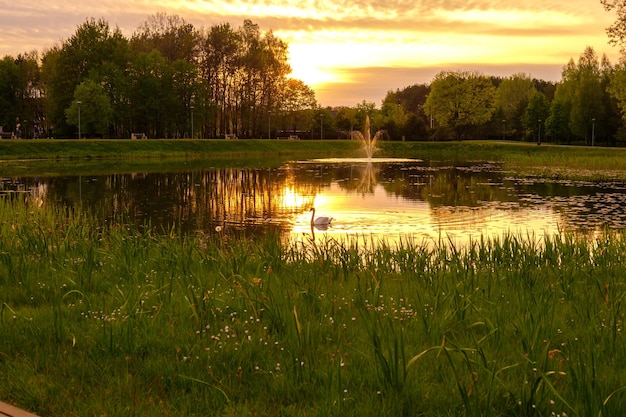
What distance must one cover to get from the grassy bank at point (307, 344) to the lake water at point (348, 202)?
15.4 feet

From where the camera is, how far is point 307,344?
5.89 metres

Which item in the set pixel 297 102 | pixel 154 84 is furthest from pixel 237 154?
pixel 297 102

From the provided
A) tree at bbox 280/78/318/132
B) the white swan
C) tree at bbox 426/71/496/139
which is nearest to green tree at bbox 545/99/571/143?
tree at bbox 426/71/496/139

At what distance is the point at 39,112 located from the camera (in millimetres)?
105062

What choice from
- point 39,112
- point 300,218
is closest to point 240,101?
point 39,112

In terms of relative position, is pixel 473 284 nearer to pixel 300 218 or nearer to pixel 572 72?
pixel 300 218

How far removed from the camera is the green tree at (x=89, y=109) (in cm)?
7488

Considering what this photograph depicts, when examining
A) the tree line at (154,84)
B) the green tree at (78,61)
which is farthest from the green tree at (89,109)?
the green tree at (78,61)

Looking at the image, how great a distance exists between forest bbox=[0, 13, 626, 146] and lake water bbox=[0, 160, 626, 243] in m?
43.0

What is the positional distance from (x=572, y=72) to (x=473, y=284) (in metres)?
111

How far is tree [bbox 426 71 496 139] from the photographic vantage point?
4154 inches

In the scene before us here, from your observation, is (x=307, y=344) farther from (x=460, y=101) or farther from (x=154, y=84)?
(x=460, y=101)

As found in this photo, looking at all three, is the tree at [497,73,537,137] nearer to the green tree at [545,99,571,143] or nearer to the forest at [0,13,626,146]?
the forest at [0,13,626,146]

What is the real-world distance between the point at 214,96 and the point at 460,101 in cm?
4269
